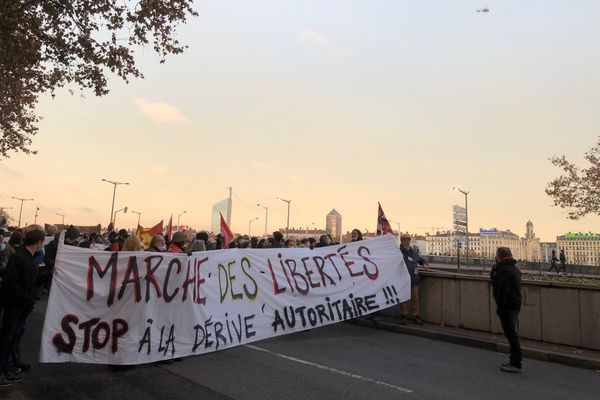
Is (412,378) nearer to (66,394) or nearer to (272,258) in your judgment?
(272,258)

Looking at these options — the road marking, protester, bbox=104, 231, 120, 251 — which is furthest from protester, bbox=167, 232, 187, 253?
the road marking

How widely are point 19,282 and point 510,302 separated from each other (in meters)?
6.84

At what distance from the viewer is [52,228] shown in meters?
14.4

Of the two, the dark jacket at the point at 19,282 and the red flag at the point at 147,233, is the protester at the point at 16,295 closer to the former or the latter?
the dark jacket at the point at 19,282

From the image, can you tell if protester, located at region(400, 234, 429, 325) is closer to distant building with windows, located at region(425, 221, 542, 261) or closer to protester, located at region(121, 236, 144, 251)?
protester, located at region(121, 236, 144, 251)

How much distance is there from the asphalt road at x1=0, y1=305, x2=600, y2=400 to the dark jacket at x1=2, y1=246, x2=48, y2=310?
39.2 inches

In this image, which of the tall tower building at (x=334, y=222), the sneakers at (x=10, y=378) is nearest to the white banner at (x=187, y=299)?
the sneakers at (x=10, y=378)

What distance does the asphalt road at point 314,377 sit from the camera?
5316 millimetres

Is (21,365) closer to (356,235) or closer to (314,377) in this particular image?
(314,377)

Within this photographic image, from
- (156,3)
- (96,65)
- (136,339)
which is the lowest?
(136,339)

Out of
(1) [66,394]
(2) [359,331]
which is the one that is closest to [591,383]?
(2) [359,331]

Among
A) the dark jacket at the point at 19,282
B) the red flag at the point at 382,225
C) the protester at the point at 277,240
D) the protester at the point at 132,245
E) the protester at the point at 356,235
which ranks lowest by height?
the dark jacket at the point at 19,282

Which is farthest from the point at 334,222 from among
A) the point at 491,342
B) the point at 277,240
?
the point at 491,342

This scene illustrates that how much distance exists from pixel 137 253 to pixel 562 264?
35.4 m
